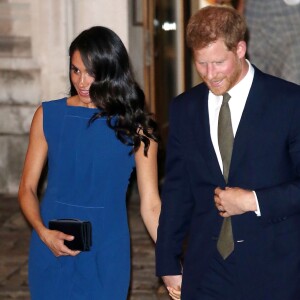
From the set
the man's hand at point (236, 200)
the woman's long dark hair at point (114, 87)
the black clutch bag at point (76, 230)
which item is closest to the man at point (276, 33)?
the woman's long dark hair at point (114, 87)

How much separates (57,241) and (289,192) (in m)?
1.18

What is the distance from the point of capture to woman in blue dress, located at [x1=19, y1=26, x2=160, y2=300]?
192 inches

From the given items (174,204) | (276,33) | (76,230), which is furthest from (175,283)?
(276,33)

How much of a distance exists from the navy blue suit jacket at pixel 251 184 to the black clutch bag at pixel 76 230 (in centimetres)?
41

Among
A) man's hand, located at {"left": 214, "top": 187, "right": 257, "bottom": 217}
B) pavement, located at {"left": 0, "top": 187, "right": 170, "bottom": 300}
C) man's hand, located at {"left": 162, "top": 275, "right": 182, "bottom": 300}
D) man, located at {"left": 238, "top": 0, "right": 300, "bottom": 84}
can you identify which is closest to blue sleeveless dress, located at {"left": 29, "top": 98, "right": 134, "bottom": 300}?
man's hand, located at {"left": 162, "top": 275, "right": 182, "bottom": 300}

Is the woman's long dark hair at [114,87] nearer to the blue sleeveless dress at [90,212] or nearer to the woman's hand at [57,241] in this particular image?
the blue sleeveless dress at [90,212]

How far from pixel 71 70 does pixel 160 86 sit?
7887 millimetres

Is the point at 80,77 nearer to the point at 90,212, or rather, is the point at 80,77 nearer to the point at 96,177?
the point at 96,177

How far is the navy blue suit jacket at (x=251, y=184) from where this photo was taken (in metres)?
4.25

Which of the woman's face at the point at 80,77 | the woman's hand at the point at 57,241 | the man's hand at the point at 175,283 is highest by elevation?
the woman's face at the point at 80,77

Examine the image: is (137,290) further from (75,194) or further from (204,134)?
(204,134)

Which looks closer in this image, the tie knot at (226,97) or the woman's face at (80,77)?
the tie knot at (226,97)

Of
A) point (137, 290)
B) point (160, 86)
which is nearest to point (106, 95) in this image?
point (137, 290)

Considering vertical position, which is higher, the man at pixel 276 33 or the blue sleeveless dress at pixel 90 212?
the man at pixel 276 33
